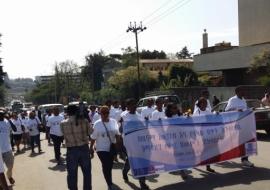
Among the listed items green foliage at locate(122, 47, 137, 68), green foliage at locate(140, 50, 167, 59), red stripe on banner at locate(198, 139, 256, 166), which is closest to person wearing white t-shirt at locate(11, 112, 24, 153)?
red stripe on banner at locate(198, 139, 256, 166)

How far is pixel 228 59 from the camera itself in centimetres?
4972

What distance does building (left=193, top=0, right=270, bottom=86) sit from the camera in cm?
4762

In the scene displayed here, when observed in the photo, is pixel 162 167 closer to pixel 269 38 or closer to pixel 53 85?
pixel 269 38

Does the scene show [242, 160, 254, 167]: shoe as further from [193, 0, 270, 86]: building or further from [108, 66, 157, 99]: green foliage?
[108, 66, 157, 99]: green foliage

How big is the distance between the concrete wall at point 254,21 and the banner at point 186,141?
37334 millimetres

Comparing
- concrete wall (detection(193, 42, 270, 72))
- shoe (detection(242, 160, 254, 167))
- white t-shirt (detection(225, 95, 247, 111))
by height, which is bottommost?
shoe (detection(242, 160, 254, 167))

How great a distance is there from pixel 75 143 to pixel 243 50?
38656mm

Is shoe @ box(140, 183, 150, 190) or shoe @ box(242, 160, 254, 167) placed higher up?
shoe @ box(242, 160, 254, 167)

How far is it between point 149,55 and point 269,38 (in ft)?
244

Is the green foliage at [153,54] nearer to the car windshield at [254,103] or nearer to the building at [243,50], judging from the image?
the building at [243,50]

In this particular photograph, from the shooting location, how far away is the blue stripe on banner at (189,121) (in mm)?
11078

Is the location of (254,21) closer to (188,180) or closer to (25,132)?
(25,132)

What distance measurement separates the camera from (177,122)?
Answer: 1166cm

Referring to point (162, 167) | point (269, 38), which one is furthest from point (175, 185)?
point (269, 38)
